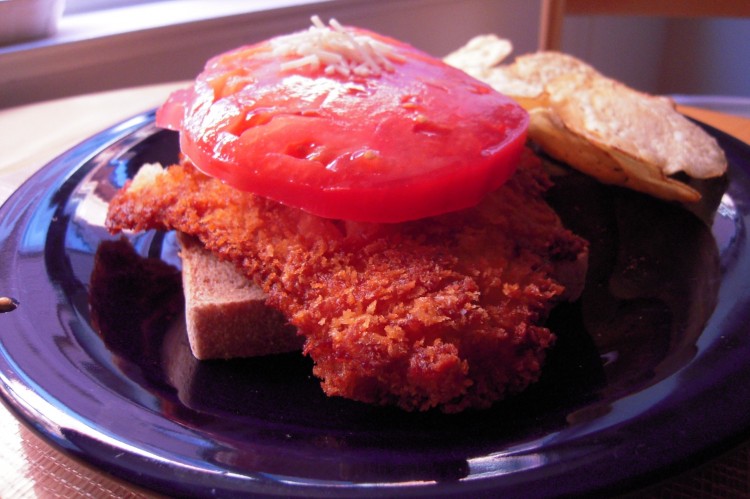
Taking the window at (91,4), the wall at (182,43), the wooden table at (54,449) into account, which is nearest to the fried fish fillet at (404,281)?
the wooden table at (54,449)

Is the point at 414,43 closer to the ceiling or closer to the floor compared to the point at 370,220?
closer to the floor

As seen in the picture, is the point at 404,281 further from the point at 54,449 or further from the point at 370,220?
the point at 54,449

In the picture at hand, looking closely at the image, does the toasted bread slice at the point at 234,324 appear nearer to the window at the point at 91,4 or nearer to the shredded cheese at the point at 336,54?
the shredded cheese at the point at 336,54

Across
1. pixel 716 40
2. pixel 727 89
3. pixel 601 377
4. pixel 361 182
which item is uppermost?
pixel 361 182

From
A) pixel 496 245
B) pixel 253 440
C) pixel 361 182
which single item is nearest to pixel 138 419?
pixel 253 440

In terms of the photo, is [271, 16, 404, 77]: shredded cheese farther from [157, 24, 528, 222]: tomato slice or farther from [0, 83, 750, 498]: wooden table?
[0, 83, 750, 498]: wooden table

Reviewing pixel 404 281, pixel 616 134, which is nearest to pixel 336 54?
pixel 404 281

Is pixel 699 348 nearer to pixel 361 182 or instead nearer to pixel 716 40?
pixel 361 182
